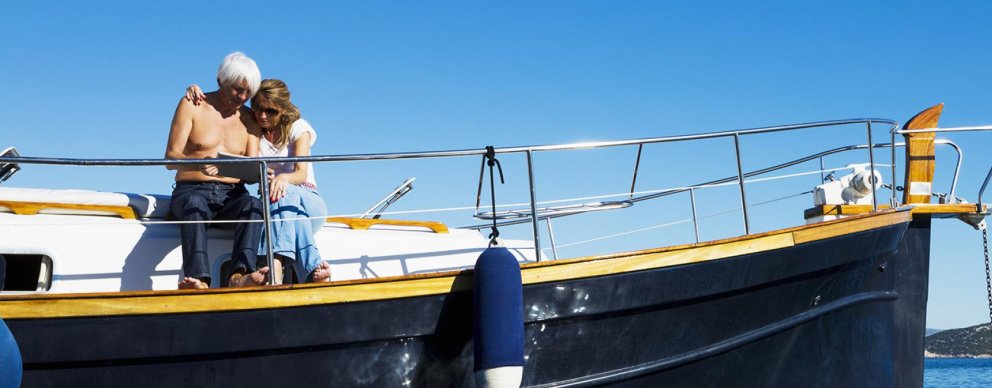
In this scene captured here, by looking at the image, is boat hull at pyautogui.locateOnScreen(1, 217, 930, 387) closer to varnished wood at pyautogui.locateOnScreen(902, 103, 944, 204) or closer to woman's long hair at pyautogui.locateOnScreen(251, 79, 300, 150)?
varnished wood at pyautogui.locateOnScreen(902, 103, 944, 204)

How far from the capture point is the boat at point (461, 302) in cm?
476

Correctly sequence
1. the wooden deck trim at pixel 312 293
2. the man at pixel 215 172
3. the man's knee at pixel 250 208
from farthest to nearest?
the man's knee at pixel 250 208
the man at pixel 215 172
the wooden deck trim at pixel 312 293

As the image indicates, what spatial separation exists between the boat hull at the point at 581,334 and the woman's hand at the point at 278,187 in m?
0.83

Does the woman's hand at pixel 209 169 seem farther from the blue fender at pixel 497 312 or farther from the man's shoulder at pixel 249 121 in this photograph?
the blue fender at pixel 497 312

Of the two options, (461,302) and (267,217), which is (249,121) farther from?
(461,302)

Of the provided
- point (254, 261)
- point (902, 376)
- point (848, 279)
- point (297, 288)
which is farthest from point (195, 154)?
point (902, 376)

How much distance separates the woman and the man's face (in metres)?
0.10

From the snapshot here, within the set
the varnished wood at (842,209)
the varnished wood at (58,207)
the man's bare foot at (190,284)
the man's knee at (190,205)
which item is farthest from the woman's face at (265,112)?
the varnished wood at (842,209)

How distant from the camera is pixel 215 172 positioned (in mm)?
5586

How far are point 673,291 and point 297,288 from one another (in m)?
2.12

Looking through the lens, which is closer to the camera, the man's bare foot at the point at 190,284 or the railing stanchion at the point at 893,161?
the man's bare foot at the point at 190,284

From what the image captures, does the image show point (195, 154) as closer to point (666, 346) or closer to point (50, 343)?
point (50, 343)

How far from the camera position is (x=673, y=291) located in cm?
553

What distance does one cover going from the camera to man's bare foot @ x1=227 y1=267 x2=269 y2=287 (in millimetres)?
5230
